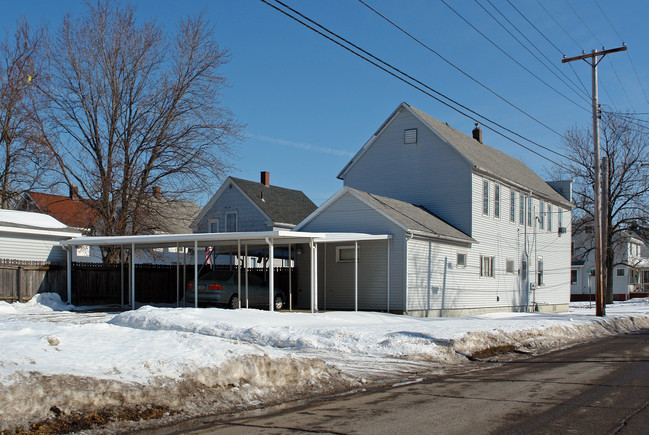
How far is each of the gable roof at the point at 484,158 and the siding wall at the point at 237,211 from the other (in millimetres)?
9076

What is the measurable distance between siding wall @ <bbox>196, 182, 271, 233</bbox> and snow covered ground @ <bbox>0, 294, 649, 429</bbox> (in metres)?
22.5

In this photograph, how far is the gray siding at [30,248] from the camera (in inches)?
944

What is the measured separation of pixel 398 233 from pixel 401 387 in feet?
44.1

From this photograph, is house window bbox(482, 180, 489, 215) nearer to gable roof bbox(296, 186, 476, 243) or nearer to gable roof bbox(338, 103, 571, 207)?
gable roof bbox(338, 103, 571, 207)

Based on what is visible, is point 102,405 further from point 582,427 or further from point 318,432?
point 582,427

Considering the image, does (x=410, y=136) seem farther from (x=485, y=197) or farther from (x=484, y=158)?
(x=485, y=197)

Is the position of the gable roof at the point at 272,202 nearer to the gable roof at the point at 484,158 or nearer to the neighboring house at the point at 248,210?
the neighboring house at the point at 248,210

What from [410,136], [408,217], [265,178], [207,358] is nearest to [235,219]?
[265,178]

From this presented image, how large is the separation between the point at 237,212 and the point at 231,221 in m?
0.86

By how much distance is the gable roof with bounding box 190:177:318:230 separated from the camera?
4022 centimetres

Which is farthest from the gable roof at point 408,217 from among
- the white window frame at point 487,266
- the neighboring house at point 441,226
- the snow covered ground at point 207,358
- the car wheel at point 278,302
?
the snow covered ground at point 207,358

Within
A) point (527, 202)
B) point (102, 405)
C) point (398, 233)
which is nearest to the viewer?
point (102, 405)

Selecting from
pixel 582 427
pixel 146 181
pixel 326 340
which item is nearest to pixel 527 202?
pixel 146 181

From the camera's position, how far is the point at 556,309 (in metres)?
37.8
